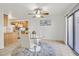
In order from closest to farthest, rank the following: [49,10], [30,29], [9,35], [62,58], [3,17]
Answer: [62,58] < [49,10] < [30,29] < [3,17] < [9,35]

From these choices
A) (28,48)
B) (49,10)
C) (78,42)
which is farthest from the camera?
(28,48)

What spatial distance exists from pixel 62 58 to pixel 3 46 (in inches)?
120

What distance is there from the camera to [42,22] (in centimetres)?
306

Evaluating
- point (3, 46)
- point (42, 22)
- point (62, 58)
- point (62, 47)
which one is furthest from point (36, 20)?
point (62, 58)

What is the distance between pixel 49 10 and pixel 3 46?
2101 mm

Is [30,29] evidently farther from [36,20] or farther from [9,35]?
[9,35]

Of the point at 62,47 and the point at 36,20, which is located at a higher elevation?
the point at 36,20

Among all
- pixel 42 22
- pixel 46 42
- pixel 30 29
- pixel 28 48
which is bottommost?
pixel 28 48

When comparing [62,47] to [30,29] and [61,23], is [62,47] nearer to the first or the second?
→ [61,23]

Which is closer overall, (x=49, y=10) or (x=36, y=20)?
(x=49, y=10)

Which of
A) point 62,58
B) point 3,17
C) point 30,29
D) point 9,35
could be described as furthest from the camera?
point 9,35

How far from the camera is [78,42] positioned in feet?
9.70

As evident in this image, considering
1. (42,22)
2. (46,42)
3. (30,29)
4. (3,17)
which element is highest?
(3,17)

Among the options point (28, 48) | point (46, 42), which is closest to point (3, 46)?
point (28, 48)
